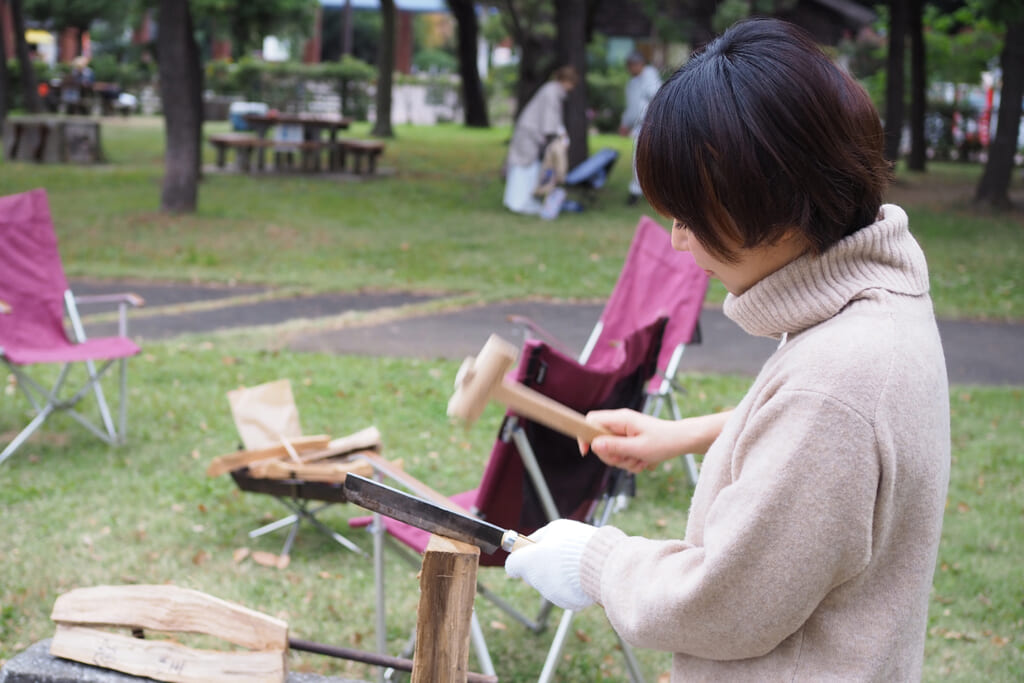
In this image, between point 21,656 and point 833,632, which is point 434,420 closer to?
point 21,656

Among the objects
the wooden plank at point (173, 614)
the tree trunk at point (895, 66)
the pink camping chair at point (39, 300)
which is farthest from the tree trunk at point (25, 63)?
the wooden plank at point (173, 614)

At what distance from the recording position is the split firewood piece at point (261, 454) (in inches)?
168

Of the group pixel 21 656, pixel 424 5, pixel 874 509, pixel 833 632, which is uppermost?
pixel 424 5

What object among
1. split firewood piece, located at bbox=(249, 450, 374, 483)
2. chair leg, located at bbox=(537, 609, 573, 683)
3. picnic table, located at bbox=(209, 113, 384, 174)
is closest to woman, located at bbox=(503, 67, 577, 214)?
picnic table, located at bbox=(209, 113, 384, 174)

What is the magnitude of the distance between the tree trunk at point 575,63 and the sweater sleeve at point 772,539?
15.1 m

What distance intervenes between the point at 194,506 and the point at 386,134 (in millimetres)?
22870

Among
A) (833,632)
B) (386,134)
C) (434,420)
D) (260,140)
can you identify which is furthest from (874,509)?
(386,134)

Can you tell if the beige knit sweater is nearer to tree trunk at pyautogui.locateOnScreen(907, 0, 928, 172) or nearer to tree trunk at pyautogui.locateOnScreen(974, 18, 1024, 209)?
tree trunk at pyautogui.locateOnScreen(974, 18, 1024, 209)

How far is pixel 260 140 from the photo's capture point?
17.8m

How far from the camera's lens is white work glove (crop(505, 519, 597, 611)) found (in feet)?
4.96

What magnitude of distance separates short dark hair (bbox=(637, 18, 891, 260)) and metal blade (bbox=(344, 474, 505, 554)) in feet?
1.82

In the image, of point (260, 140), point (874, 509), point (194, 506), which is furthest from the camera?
point (260, 140)

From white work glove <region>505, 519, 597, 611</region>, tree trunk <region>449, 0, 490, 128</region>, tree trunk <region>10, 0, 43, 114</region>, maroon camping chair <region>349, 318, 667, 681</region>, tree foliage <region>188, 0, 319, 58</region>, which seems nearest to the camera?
white work glove <region>505, 519, 597, 611</region>

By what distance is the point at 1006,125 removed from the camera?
14.4m
